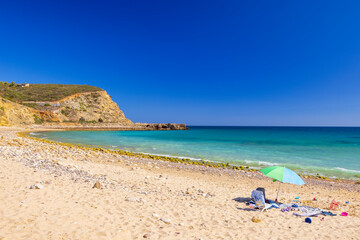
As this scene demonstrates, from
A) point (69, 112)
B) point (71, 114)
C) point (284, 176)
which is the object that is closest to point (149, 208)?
point (284, 176)

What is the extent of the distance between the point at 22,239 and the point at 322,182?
50.7ft

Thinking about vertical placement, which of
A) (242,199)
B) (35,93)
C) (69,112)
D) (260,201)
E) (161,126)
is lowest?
(242,199)

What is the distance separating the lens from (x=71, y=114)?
75.6 m

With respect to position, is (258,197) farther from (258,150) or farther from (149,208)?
(258,150)

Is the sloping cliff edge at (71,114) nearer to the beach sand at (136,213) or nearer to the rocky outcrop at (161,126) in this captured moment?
the rocky outcrop at (161,126)

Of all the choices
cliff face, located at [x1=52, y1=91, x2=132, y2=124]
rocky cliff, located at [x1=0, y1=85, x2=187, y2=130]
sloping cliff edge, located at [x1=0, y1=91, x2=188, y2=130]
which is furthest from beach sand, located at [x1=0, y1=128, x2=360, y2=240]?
cliff face, located at [x1=52, y1=91, x2=132, y2=124]

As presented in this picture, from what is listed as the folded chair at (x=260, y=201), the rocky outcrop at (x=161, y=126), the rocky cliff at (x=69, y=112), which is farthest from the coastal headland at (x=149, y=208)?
the rocky outcrop at (x=161, y=126)

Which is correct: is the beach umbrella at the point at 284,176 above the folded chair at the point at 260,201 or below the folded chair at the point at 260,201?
above

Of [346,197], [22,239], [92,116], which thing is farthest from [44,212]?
[92,116]

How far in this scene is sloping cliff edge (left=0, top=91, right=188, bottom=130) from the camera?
5451 centimetres

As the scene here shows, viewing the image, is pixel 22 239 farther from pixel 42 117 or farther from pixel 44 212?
pixel 42 117

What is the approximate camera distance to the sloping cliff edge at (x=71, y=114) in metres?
54.5

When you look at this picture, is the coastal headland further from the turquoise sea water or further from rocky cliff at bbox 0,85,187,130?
rocky cliff at bbox 0,85,187,130

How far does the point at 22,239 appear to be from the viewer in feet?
13.0
